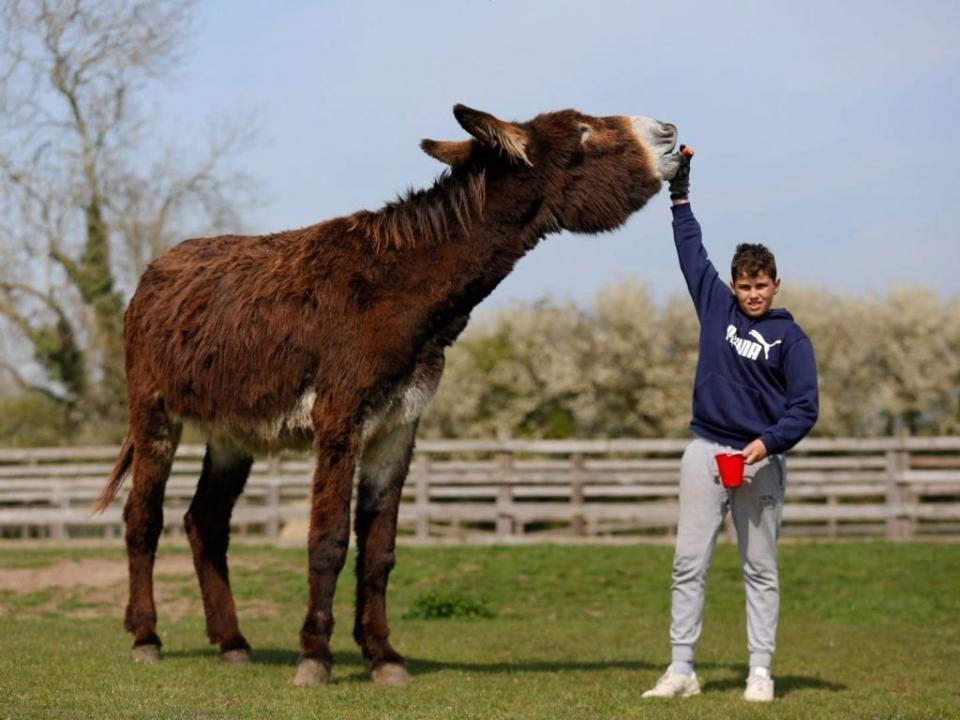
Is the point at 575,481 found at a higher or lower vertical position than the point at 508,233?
lower

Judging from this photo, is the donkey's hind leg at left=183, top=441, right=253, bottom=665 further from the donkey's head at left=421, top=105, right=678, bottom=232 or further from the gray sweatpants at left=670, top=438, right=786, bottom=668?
the gray sweatpants at left=670, top=438, right=786, bottom=668

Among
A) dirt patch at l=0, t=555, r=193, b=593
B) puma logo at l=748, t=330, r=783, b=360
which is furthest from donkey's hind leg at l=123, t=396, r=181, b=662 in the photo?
dirt patch at l=0, t=555, r=193, b=593

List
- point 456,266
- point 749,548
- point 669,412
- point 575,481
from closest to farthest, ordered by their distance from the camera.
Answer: point 749,548, point 456,266, point 575,481, point 669,412

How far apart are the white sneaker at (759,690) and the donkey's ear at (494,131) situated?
3.13 m

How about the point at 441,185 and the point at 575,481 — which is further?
the point at 575,481

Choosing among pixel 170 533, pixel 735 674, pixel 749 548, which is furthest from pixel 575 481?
pixel 749 548

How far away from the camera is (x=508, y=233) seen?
24.6 ft

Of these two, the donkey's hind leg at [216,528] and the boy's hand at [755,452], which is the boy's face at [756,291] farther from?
the donkey's hind leg at [216,528]

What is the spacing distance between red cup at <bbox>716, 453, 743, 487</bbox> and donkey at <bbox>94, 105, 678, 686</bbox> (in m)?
1.74

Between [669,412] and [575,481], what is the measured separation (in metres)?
15.1

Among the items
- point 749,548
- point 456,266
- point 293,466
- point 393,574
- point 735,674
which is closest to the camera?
point 749,548

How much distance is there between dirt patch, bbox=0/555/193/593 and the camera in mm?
16734

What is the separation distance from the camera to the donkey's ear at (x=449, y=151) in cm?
760

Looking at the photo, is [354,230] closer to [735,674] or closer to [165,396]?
[165,396]
